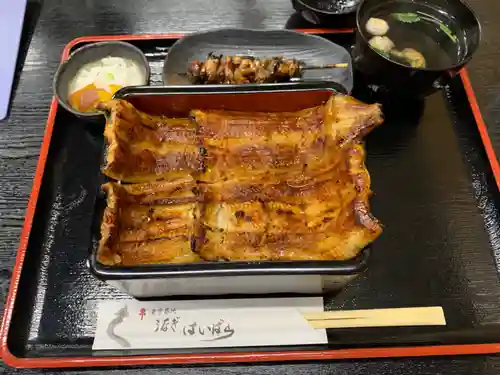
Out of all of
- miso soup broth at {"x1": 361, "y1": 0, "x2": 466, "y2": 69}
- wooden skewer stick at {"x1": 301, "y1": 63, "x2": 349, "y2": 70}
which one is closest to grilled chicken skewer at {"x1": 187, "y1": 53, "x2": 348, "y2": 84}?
wooden skewer stick at {"x1": 301, "y1": 63, "x2": 349, "y2": 70}

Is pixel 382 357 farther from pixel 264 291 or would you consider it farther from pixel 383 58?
pixel 383 58

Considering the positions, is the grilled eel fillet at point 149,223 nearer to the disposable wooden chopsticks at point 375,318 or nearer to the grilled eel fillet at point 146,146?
the grilled eel fillet at point 146,146

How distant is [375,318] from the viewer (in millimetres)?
1784

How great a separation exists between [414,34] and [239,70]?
0.96 m

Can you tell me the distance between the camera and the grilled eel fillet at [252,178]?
161 centimetres

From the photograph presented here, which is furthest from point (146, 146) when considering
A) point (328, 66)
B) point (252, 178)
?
point (328, 66)

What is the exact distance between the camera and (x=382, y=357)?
5.70 ft

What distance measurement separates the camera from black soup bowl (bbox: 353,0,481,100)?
6.92 feet

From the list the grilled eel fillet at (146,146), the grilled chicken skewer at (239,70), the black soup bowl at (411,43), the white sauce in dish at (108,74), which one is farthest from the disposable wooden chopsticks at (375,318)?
the white sauce in dish at (108,74)

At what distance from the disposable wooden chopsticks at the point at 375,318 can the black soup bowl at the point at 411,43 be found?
1038 mm

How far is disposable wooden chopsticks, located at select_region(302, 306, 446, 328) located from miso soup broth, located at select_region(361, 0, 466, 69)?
3.99 feet

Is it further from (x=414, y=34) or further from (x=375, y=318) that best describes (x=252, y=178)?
(x=414, y=34)

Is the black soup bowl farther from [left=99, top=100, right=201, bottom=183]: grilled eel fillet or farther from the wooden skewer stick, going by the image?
[left=99, top=100, right=201, bottom=183]: grilled eel fillet

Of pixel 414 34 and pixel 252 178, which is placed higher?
pixel 414 34
